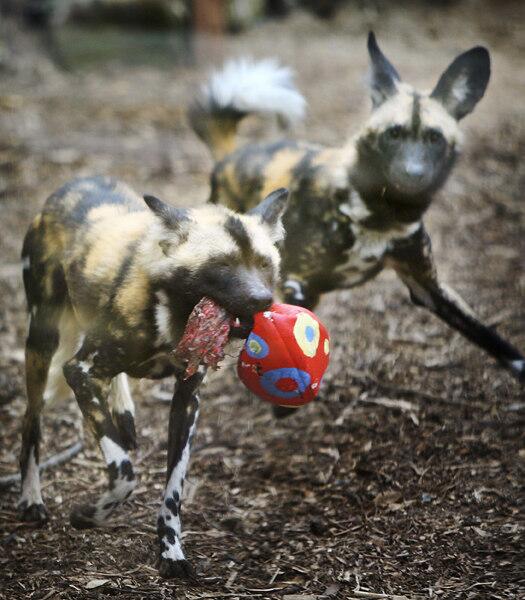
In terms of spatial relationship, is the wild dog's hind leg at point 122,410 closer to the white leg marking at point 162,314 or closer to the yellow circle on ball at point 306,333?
the white leg marking at point 162,314

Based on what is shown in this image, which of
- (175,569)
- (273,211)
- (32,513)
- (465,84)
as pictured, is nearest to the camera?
(175,569)

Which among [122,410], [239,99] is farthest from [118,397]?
[239,99]

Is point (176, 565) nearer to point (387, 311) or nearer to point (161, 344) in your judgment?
point (161, 344)

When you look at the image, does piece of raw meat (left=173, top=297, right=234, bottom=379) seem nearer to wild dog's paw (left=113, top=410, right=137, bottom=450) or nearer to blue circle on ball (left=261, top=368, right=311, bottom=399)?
blue circle on ball (left=261, top=368, right=311, bottom=399)

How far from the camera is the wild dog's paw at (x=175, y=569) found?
304 centimetres

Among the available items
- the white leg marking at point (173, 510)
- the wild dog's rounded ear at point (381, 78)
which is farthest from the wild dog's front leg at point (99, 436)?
the wild dog's rounded ear at point (381, 78)

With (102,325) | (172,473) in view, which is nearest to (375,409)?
(172,473)

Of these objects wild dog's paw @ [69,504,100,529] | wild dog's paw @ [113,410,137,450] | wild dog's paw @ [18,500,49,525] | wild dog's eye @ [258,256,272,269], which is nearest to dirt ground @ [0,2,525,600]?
wild dog's paw @ [18,500,49,525]

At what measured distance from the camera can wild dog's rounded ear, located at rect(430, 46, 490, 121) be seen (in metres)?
4.20

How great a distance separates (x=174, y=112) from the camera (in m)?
9.05

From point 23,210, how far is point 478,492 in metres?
4.23

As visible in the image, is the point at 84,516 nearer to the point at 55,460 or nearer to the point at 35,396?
the point at 35,396

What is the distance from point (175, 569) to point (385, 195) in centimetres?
185

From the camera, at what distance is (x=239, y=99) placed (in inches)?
186
